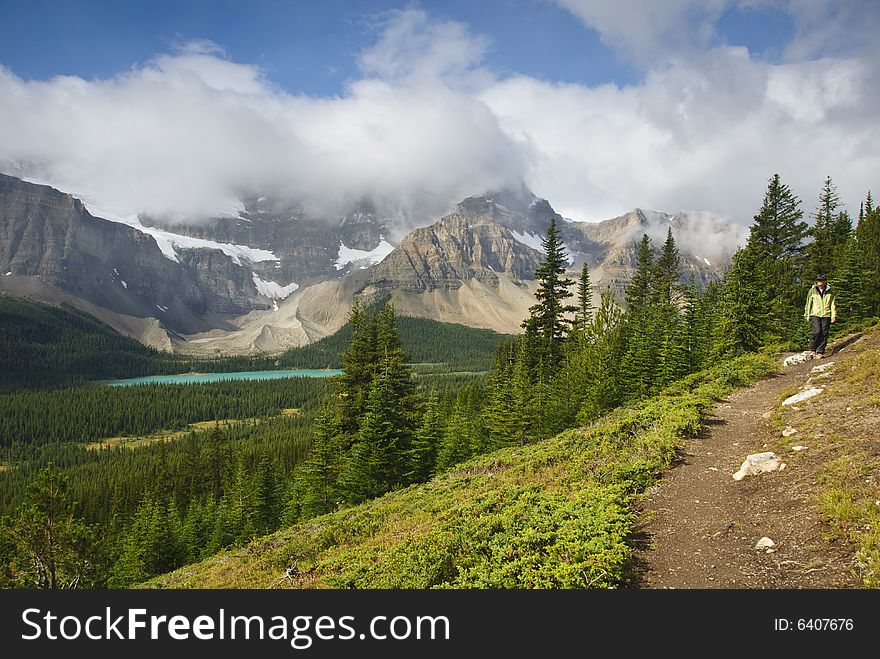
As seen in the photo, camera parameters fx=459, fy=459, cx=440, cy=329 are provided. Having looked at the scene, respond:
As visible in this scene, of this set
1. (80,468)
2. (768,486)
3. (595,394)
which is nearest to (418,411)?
(595,394)

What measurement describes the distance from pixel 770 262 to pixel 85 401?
198600 millimetres

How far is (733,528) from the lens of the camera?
24.6ft

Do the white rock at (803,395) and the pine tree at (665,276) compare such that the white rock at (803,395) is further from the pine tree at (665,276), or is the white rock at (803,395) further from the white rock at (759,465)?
the pine tree at (665,276)

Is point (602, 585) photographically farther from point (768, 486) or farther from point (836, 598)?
point (768, 486)

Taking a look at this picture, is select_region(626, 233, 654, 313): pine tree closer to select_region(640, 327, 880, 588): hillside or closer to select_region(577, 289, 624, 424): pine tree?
select_region(577, 289, 624, 424): pine tree

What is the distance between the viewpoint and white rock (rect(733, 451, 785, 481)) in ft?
30.7

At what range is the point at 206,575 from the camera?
14930 mm

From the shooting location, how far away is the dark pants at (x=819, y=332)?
1892cm

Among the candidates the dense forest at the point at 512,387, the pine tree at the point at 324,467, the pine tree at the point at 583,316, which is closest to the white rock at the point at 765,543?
the dense forest at the point at 512,387

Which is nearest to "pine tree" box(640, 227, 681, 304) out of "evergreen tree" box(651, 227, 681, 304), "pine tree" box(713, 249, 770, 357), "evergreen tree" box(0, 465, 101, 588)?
"evergreen tree" box(651, 227, 681, 304)

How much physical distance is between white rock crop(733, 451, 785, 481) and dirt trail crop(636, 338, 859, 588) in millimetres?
149

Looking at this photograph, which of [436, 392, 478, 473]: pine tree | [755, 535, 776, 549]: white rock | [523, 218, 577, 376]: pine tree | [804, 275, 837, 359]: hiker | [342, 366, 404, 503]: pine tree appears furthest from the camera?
[523, 218, 577, 376]: pine tree

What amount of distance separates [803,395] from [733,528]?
358 inches

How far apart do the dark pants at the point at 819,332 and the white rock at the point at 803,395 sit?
6.31 meters
